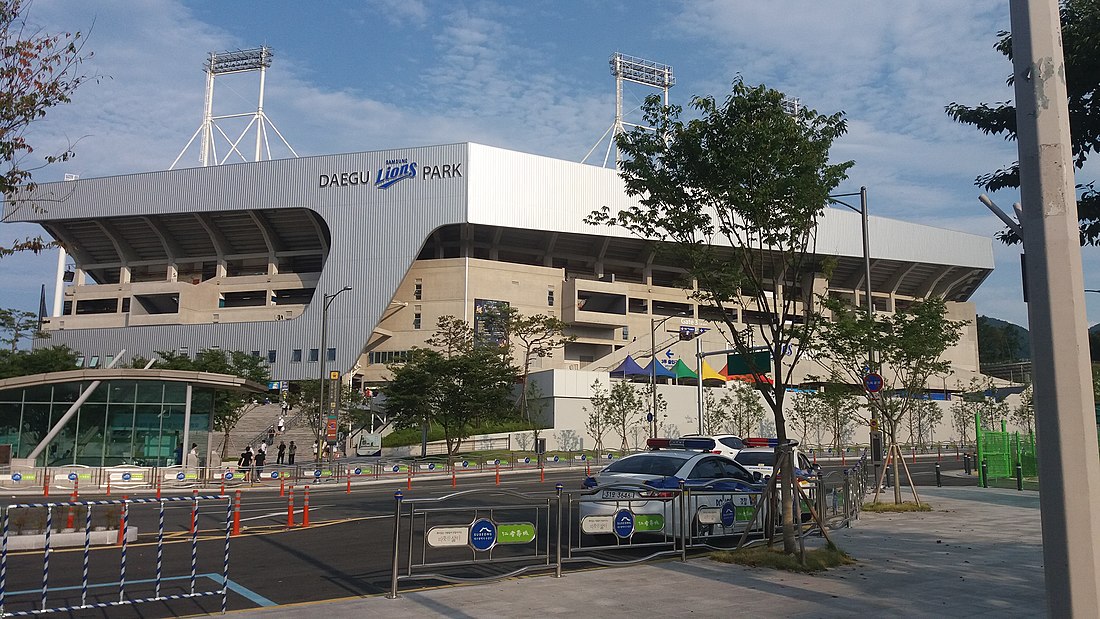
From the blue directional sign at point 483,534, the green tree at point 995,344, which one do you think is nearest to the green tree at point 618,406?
the blue directional sign at point 483,534

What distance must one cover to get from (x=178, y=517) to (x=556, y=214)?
58.6 meters

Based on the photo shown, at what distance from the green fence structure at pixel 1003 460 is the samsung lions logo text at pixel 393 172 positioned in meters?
54.0

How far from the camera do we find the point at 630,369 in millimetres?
66750

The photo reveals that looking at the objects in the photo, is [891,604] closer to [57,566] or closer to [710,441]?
[57,566]

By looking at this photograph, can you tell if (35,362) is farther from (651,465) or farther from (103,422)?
(651,465)

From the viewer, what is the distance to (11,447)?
119ft

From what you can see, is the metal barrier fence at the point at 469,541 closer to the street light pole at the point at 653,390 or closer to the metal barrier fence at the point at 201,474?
the metal barrier fence at the point at 201,474

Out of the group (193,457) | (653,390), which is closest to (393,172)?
(653,390)

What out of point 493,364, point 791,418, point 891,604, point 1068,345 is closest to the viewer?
point 1068,345

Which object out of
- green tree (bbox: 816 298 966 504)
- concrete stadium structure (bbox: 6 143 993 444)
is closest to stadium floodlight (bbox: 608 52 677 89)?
concrete stadium structure (bbox: 6 143 993 444)

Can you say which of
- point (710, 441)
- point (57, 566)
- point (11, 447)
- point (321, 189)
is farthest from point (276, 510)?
point (321, 189)

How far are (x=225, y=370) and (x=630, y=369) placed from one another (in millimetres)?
31421

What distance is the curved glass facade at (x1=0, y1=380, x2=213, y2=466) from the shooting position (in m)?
36.5

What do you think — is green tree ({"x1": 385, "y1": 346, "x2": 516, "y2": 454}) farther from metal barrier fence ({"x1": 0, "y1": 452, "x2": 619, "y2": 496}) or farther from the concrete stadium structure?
the concrete stadium structure
